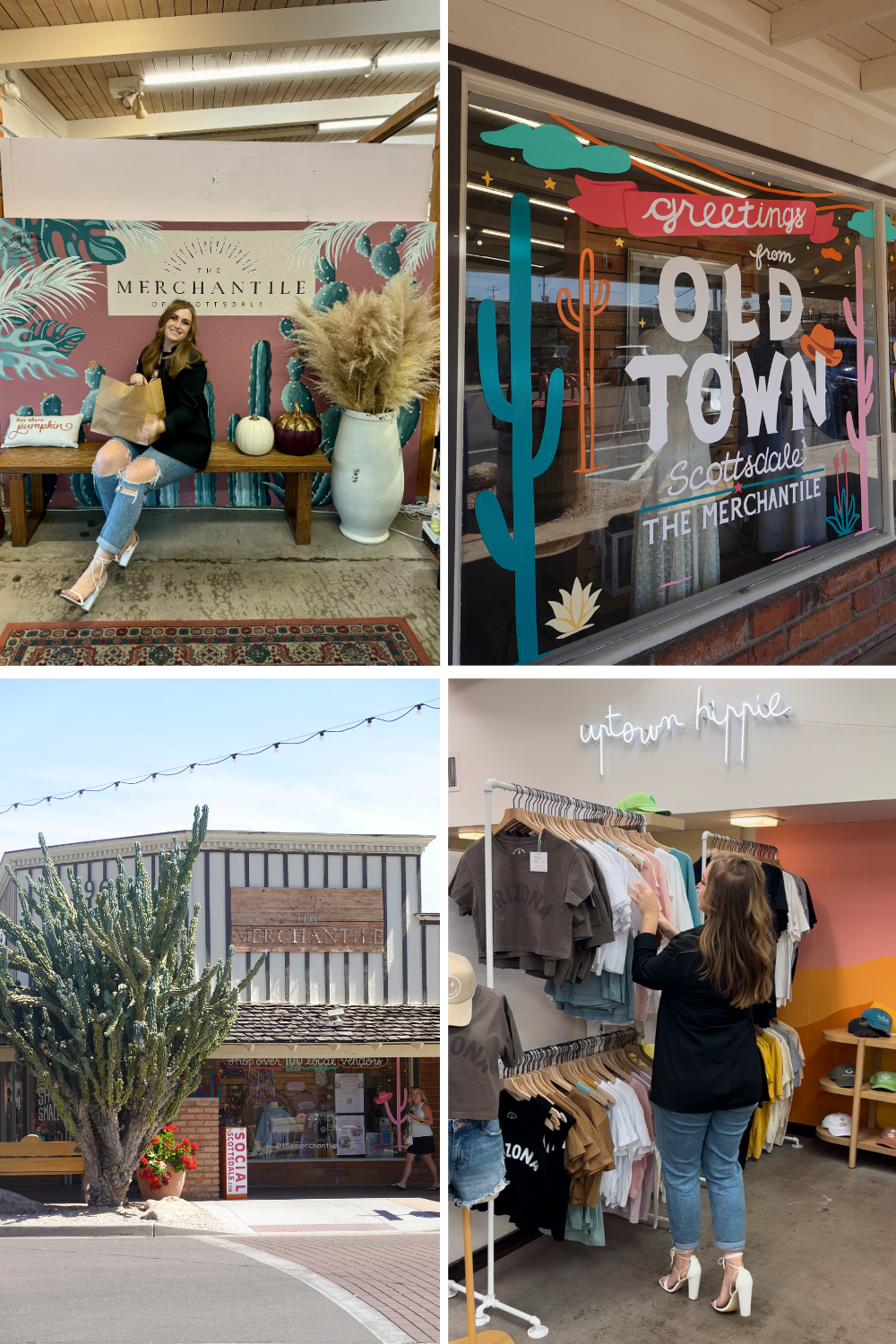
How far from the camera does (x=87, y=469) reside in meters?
2.78

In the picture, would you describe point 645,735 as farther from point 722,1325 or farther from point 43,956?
point 43,956

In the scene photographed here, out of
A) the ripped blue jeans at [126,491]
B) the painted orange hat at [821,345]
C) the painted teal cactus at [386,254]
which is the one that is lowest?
the ripped blue jeans at [126,491]

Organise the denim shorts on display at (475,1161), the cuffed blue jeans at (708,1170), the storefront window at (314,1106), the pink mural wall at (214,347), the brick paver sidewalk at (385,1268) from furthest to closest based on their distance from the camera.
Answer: the storefront window at (314,1106), the pink mural wall at (214,347), the brick paver sidewalk at (385,1268), the cuffed blue jeans at (708,1170), the denim shorts on display at (475,1161)

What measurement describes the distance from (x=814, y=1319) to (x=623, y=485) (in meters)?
2.16

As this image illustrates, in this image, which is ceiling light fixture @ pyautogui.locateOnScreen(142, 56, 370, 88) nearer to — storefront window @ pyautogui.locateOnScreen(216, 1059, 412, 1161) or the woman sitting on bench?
the woman sitting on bench

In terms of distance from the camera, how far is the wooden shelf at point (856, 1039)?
3.80 meters

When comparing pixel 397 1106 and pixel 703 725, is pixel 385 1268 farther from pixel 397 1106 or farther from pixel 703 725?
pixel 703 725

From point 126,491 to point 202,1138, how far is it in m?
2.54

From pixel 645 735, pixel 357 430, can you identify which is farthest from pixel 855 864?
pixel 357 430

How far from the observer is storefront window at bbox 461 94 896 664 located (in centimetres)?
218

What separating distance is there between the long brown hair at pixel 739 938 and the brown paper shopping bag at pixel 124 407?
2.00m

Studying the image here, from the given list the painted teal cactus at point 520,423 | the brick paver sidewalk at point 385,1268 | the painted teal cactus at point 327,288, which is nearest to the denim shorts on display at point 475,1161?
the brick paver sidewalk at point 385,1268

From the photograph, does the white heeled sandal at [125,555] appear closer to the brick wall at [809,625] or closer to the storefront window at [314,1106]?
the brick wall at [809,625]

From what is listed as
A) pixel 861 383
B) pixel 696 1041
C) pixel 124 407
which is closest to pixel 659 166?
pixel 861 383
